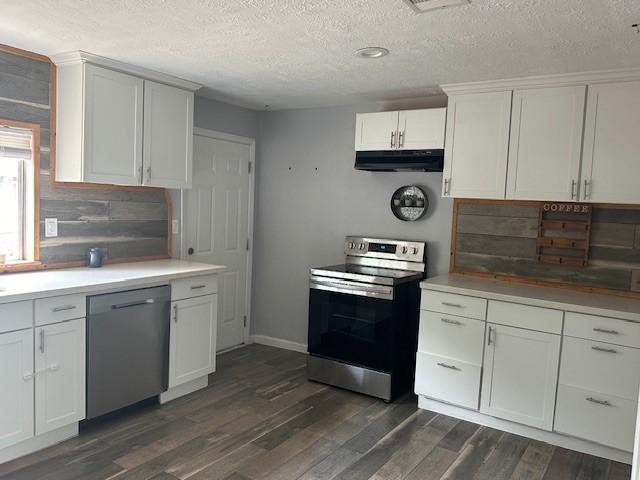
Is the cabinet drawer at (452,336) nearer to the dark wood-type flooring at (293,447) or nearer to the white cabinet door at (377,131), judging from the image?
the dark wood-type flooring at (293,447)

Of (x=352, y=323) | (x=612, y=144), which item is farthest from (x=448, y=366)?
(x=612, y=144)

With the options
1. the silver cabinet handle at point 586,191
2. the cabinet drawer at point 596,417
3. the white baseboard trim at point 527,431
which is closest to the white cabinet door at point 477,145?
the silver cabinet handle at point 586,191

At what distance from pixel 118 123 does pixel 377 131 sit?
74.0 inches

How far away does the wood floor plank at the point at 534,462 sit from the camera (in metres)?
2.70

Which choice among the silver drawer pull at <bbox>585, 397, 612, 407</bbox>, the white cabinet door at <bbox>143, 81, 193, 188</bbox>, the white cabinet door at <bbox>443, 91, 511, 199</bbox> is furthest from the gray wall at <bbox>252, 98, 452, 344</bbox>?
the silver drawer pull at <bbox>585, 397, 612, 407</bbox>

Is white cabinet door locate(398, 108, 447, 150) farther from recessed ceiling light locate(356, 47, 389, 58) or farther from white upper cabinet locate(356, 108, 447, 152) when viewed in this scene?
recessed ceiling light locate(356, 47, 389, 58)

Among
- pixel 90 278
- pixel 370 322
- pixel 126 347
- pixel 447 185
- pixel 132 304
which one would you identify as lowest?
pixel 126 347

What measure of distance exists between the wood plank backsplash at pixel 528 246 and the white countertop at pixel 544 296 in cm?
10

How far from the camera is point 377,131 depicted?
12.7ft

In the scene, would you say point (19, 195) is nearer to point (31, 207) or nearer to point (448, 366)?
point (31, 207)

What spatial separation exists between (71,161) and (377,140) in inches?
85.4

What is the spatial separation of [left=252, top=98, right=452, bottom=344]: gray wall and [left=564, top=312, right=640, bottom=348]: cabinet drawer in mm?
1127

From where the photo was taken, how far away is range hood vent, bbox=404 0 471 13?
204 centimetres

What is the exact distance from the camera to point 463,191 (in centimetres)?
350
